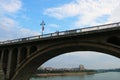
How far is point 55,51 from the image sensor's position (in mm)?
40844

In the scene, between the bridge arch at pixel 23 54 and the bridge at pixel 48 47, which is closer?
the bridge at pixel 48 47

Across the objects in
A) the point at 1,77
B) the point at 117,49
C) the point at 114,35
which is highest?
the point at 114,35

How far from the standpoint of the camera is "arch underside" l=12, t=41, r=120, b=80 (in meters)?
32.7

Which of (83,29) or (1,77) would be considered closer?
(83,29)

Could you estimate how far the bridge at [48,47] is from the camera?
32219 mm

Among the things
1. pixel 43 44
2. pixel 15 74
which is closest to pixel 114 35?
pixel 43 44

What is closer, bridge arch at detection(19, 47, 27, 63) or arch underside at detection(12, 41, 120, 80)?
arch underside at detection(12, 41, 120, 80)

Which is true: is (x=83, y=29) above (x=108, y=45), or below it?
above

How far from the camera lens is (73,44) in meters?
36.9

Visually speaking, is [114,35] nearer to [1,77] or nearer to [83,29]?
[83,29]

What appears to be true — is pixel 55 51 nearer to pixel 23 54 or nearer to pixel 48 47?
pixel 48 47

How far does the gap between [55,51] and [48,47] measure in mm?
1528

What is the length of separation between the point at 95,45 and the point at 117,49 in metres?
4.00

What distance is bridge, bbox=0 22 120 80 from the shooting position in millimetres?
32219
